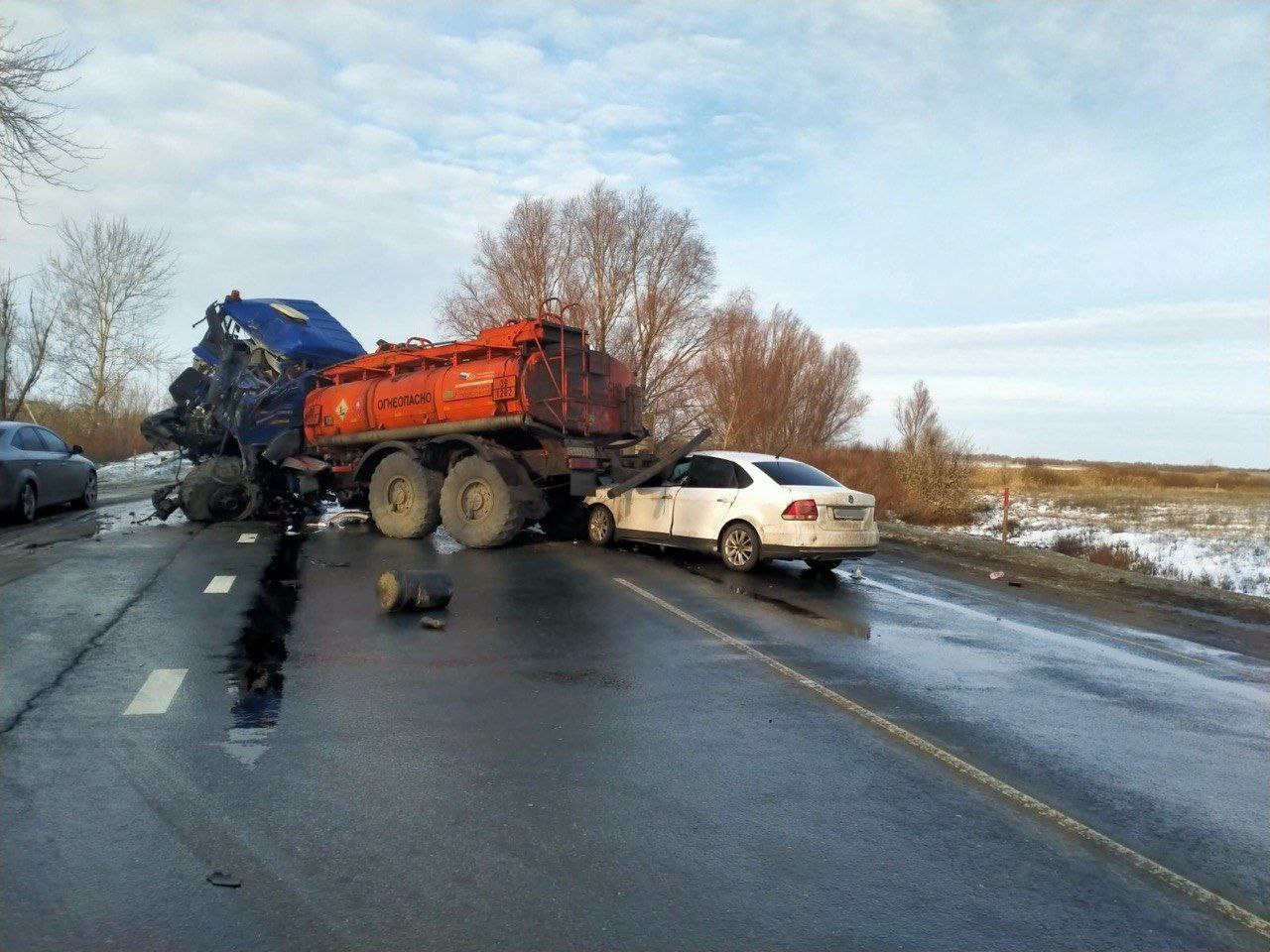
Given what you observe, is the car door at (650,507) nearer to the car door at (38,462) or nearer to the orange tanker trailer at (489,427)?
the orange tanker trailer at (489,427)

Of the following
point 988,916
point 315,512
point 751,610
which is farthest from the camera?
point 315,512

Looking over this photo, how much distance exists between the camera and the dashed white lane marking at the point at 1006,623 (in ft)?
27.4

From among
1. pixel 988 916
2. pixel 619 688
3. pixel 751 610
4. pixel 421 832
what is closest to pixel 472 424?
pixel 751 610

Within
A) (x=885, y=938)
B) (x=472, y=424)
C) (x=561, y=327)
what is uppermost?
(x=561, y=327)

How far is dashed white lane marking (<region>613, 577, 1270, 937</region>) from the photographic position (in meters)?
3.41

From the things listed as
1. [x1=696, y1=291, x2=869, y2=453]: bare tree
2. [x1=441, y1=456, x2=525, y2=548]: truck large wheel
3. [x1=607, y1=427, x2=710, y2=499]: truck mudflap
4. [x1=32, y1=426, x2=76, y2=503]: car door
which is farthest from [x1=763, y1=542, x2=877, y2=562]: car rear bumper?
[x1=696, y1=291, x2=869, y2=453]: bare tree

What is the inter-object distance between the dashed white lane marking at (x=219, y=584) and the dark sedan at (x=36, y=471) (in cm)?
656

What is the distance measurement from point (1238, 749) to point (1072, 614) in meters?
4.94

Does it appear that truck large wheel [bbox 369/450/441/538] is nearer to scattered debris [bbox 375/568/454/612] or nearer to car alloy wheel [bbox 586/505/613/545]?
car alloy wheel [bbox 586/505/613/545]

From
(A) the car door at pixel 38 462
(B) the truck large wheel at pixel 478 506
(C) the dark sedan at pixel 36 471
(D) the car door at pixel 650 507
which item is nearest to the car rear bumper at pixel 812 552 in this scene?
(D) the car door at pixel 650 507

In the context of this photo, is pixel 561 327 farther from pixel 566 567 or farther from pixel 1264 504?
pixel 1264 504

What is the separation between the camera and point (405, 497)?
14.2 meters

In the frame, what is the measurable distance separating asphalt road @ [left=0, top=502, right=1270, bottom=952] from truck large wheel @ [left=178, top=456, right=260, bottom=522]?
702 centimetres

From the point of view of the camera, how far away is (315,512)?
17.8m
